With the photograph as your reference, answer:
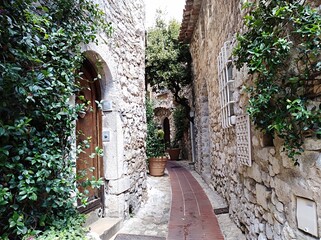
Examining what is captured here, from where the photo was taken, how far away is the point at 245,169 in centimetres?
258

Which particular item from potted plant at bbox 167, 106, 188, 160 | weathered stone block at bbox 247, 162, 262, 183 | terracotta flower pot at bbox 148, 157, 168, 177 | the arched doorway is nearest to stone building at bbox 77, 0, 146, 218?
the arched doorway

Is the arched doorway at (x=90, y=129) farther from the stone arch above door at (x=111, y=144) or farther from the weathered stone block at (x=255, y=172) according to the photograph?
the weathered stone block at (x=255, y=172)

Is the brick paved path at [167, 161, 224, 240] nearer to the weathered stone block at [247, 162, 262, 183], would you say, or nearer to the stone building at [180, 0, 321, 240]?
the stone building at [180, 0, 321, 240]

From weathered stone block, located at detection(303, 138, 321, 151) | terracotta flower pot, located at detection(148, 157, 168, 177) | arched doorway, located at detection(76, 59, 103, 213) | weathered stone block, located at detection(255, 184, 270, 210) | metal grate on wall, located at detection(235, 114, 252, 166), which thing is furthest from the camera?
terracotta flower pot, located at detection(148, 157, 168, 177)

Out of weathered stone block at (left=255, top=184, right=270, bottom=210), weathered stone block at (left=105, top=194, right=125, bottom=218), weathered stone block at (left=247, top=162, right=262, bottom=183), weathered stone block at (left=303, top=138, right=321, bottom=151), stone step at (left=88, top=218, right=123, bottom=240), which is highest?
weathered stone block at (left=303, top=138, right=321, bottom=151)

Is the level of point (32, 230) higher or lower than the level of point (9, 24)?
lower

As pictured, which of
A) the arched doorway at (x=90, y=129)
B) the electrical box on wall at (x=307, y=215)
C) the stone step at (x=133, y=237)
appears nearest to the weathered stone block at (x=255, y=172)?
the electrical box on wall at (x=307, y=215)

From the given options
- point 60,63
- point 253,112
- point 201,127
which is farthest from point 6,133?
point 201,127

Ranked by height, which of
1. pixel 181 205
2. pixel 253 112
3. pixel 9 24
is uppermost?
pixel 9 24

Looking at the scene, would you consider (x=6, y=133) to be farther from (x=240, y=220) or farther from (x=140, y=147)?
(x=140, y=147)

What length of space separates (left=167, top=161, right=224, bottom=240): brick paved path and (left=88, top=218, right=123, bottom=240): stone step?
2.08 ft

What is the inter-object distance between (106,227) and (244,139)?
1.81 m

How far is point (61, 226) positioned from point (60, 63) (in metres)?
1.16

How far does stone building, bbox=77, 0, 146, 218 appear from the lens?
2.89 meters
